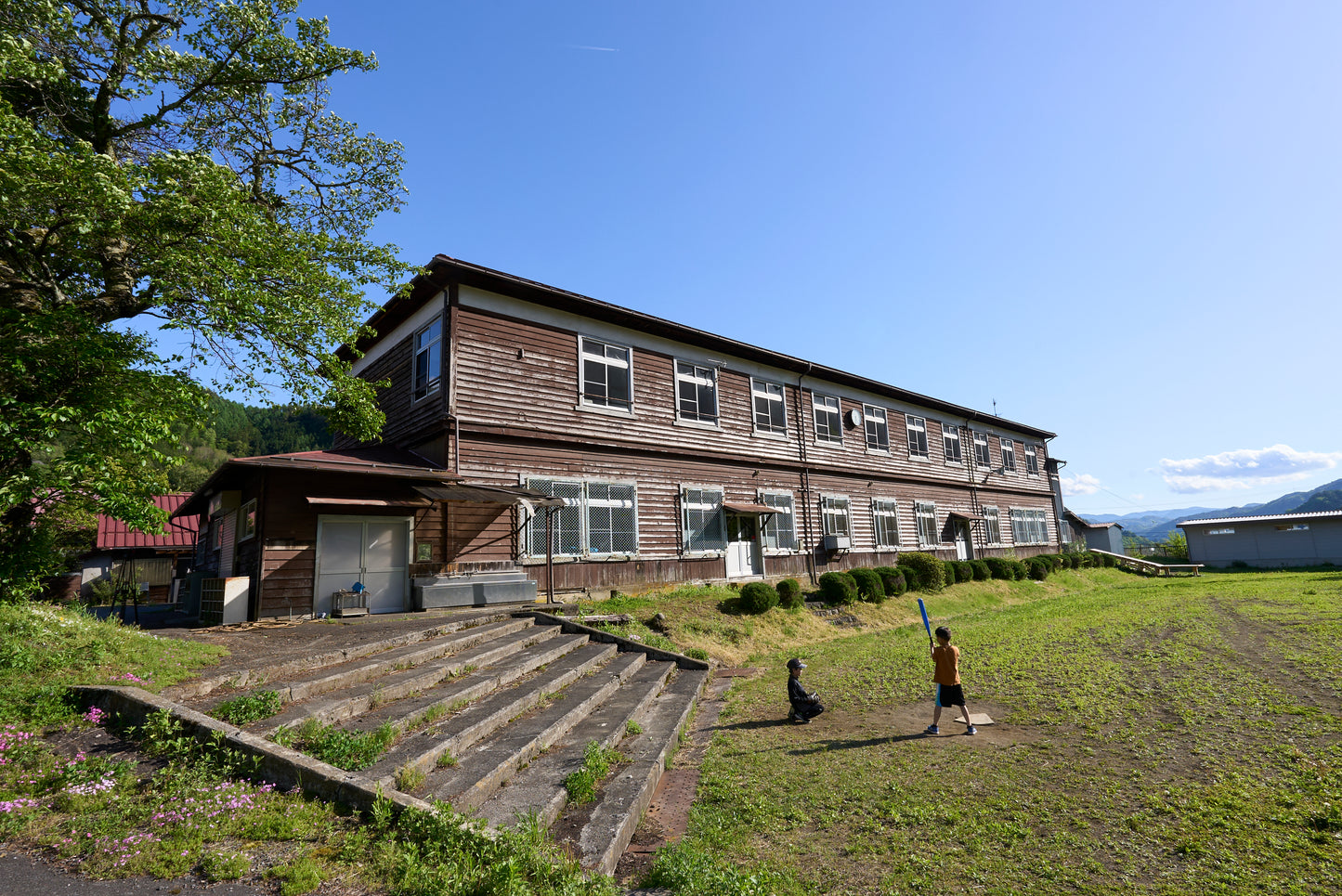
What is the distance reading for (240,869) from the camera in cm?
340

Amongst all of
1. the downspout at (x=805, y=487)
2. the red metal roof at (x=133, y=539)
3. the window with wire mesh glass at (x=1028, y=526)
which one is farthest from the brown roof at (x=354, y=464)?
the window with wire mesh glass at (x=1028, y=526)

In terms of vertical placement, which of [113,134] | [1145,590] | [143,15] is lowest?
[1145,590]

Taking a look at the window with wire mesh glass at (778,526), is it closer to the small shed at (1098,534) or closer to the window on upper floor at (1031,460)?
the window on upper floor at (1031,460)

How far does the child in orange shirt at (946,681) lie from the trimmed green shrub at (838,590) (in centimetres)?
960

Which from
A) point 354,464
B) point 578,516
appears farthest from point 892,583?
point 354,464

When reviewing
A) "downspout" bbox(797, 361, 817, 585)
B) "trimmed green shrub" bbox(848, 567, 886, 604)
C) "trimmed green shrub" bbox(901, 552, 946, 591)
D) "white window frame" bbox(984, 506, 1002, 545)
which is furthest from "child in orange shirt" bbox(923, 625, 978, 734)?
"white window frame" bbox(984, 506, 1002, 545)

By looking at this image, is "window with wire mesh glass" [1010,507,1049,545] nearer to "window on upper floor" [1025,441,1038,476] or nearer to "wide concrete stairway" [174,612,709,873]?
"window on upper floor" [1025,441,1038,476]

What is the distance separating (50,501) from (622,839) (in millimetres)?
8622

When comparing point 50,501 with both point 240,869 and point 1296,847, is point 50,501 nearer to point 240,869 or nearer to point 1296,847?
point 240,869

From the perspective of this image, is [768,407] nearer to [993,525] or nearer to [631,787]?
[631,787]

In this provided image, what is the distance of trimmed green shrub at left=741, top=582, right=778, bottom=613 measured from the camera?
48.6 ft

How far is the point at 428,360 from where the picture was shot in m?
14.5

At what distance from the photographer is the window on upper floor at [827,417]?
2252cm

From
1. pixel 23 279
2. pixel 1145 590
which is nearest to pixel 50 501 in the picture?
pixel 23 279
